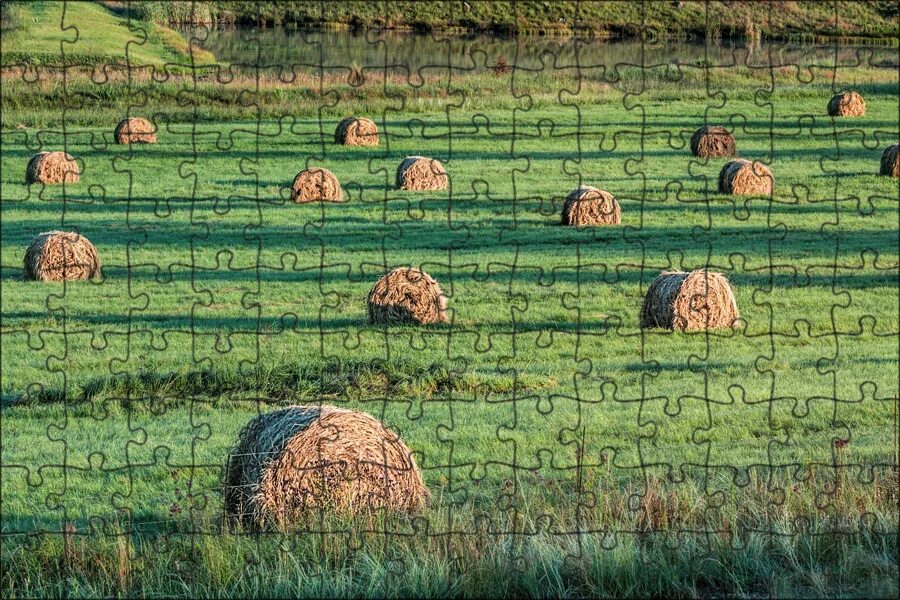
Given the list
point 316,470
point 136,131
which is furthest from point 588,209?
point 316,470

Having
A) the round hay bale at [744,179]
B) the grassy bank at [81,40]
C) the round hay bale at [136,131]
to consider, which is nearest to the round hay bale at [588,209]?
the round hay bale at [744,179]

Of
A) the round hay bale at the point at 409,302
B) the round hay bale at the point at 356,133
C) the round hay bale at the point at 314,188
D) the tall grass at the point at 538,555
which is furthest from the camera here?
the round hay bale at the point at 356,133

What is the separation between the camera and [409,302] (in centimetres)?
2255

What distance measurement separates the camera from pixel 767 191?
124 ft

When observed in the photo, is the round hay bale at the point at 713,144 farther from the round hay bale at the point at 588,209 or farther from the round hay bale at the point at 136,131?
the round hay bale at the point at 136,131

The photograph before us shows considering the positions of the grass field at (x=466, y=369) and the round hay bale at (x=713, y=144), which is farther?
the round hay bale at (x=713, y=144)

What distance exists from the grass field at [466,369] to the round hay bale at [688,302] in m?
0.32

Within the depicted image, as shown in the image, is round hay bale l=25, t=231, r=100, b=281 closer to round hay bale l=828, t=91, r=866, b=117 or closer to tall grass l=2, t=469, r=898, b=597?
tall grass l=2, t=469, r=898, b=597

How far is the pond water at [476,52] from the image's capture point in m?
40.9

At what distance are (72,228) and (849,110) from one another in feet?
103

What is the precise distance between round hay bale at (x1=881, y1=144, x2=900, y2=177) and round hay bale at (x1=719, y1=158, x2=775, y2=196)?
6489mm

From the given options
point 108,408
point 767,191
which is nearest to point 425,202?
point 767,191

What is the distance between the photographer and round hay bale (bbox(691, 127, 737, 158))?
43.8 m

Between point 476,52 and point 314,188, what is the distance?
610 centimetres
